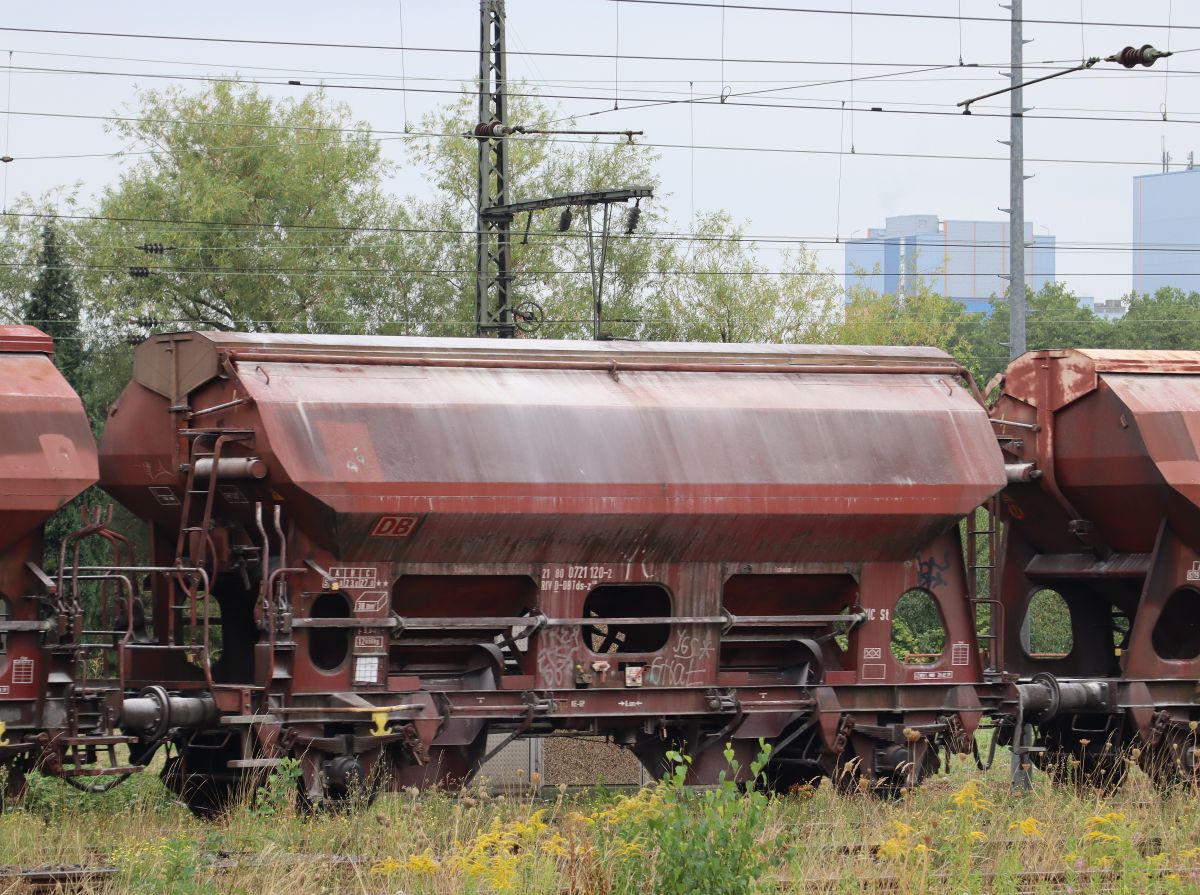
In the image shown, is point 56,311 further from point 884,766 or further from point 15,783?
point 884,766

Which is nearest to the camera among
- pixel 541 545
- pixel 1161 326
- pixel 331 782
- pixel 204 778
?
pixel 331 782

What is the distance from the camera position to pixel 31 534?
1231cm

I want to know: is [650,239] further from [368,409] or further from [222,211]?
[368,409]

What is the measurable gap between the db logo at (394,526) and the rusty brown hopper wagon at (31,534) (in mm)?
2131

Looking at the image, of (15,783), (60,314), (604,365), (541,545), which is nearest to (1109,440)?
(604,365)

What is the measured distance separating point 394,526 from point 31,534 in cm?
268

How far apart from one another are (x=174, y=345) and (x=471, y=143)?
3340 cm

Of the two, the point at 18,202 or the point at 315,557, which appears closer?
the point at 315,557

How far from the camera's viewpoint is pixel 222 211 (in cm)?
4209

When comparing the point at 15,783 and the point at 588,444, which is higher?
the point at 588,444

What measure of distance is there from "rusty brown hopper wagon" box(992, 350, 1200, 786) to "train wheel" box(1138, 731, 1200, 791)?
0.01 m

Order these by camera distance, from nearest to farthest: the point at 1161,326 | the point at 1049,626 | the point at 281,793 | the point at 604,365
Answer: the point at 281,793, the point at 604,365, the point at 1049,626, the point at 1161,326

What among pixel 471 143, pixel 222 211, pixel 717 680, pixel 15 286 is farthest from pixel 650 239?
pixel 717 680

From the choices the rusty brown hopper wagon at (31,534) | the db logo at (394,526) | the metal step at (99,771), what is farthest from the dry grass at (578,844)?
the db logo at (394,526)
